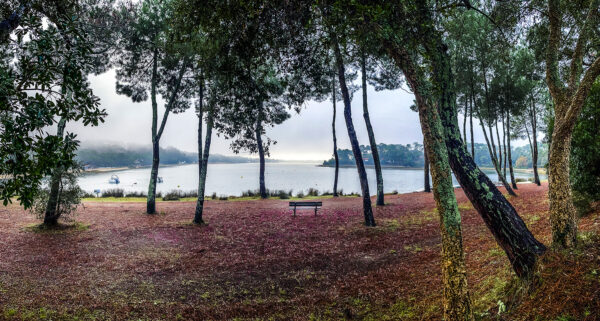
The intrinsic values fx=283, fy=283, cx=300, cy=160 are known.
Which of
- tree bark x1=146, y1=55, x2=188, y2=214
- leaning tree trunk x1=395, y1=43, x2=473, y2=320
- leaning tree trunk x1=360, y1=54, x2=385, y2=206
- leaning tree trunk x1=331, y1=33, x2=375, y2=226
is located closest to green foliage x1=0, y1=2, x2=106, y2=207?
leaning tree trunk x1=395, y1=43, x2=473, y2=320

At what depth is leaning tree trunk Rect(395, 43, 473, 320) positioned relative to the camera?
327cm

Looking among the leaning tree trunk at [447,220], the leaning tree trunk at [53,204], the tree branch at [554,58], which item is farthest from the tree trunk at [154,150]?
the tree branch at [554,58]

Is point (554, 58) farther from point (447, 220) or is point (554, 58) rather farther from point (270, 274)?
point (270, 274)

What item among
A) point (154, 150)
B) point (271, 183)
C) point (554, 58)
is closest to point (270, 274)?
point (554, 58)

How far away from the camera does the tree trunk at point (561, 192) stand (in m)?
3.92

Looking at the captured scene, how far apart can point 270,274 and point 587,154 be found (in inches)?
322

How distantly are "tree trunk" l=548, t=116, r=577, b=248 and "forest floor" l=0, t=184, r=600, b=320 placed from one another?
24 cm

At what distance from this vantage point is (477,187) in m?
4.07

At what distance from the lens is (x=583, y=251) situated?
3.72 meters

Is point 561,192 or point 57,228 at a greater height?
point 561,192

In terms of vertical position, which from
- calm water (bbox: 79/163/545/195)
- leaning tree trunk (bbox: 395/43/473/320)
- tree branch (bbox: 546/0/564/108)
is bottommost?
calm water (bbox: 79/163/545/195)

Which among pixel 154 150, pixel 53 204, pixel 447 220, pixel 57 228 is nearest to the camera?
pixel 447 220

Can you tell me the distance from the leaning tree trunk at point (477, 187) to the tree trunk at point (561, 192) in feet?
0.99

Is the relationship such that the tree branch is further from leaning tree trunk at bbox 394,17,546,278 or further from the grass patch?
the grass patch
